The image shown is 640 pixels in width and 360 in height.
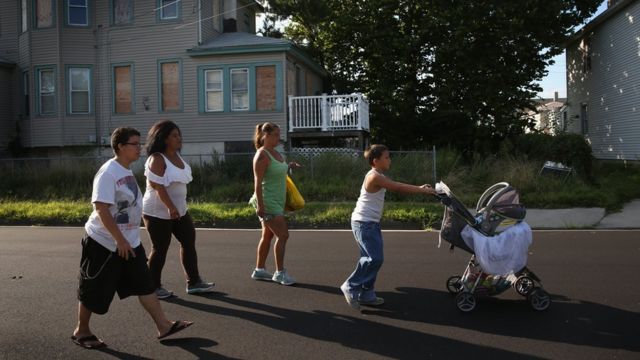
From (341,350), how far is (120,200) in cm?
215

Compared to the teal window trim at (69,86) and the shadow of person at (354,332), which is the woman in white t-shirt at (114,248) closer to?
the shadow of person at (354,332)

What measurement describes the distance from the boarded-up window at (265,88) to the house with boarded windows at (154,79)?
0.04 meters

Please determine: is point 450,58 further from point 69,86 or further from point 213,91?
point 69,86

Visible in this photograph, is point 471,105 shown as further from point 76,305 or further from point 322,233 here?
point 76,305

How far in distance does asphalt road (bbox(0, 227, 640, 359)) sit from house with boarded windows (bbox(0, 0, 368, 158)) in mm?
12449

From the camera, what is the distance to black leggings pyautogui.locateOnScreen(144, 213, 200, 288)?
20.1 feet

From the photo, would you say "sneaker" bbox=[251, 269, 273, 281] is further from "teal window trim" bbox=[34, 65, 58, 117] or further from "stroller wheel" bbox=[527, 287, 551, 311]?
"teal window trim" bbox=[34, 65, 58, 117]

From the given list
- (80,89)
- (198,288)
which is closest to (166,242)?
(198,288)

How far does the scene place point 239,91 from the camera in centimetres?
2109

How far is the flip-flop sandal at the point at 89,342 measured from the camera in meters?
4.83

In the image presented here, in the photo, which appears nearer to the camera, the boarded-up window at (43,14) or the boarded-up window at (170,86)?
the boarded-up window at (170,86)

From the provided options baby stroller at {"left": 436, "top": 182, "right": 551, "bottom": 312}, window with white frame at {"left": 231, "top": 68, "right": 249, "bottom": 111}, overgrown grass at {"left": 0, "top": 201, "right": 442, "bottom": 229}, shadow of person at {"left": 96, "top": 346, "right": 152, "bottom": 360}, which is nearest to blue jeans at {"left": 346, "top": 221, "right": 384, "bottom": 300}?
baby stroller at {"left": 436, "top": 182, "right": 551, "bottom": 312}

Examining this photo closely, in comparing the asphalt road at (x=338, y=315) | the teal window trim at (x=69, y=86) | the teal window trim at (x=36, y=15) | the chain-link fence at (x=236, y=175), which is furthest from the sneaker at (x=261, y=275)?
the teal window trim at (x=36, y=15)

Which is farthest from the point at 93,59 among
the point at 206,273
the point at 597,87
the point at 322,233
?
the point at 597,87
